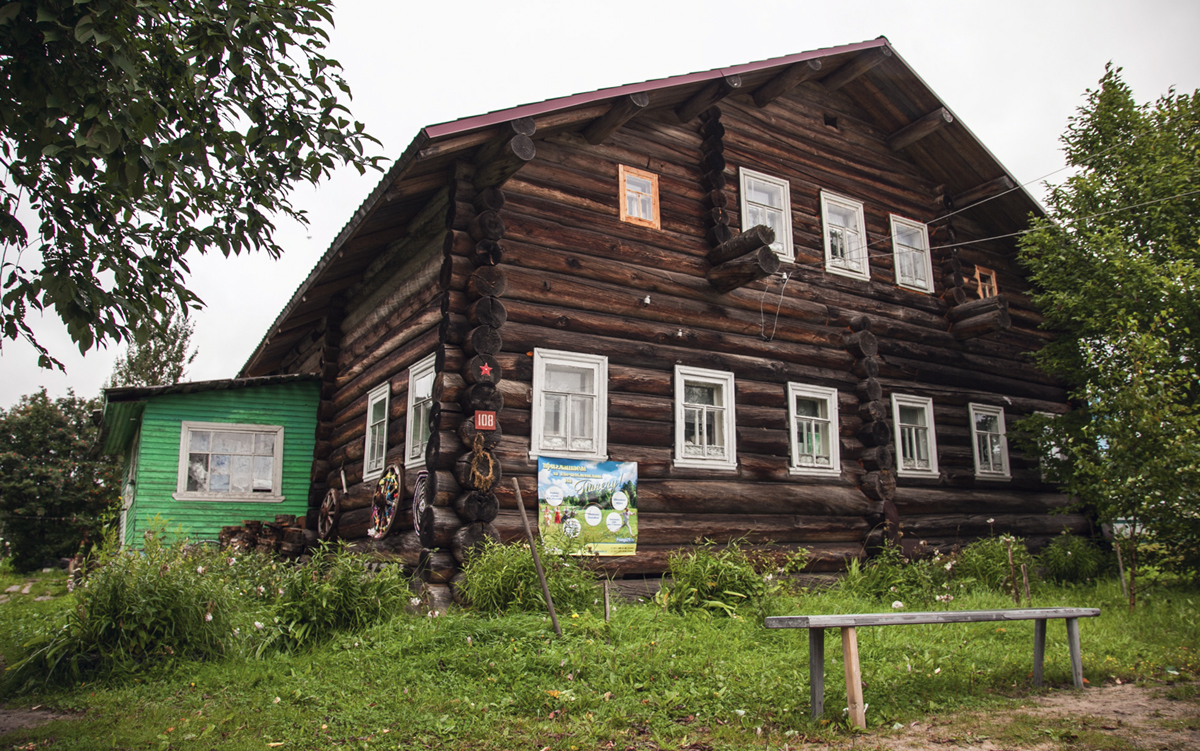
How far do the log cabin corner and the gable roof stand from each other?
0.18 ft

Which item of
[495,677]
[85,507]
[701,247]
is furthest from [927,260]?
[85,507]

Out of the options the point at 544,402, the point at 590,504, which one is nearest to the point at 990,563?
the point at 590,504

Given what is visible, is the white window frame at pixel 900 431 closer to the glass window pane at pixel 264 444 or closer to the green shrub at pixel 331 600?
the green shrub at pixel 331 600

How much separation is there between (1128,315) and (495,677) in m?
11.9

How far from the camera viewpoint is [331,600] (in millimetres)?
8055

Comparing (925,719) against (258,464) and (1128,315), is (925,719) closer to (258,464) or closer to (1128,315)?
(1128,315)

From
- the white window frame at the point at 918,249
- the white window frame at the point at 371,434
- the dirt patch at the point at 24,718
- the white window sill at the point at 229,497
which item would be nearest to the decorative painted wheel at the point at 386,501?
the white window frame at the point at 371,434

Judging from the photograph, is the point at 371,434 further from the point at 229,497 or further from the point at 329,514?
the point at 229,497

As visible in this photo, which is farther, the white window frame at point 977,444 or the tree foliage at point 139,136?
the white window frame at point 977,444

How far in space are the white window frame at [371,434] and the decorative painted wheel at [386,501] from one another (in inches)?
17.9

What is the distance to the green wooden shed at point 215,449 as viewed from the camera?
15.2 meters

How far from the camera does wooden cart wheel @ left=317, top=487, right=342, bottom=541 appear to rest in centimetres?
1348

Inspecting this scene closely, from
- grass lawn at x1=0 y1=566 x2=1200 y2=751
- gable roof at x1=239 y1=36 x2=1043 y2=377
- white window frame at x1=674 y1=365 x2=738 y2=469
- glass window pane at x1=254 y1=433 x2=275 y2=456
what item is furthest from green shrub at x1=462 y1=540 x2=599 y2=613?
glass window pane at x1=254 y1=433 x2=275 y2=456

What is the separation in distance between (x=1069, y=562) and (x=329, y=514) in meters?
13.3
